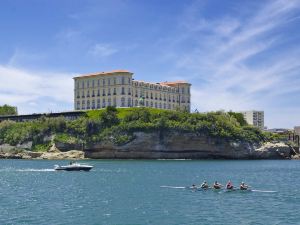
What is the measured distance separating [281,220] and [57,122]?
140213 mm

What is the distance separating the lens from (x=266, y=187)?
74.4 m

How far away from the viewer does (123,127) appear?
16538 cm

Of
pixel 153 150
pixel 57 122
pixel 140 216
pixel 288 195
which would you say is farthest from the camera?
pixel 57 122

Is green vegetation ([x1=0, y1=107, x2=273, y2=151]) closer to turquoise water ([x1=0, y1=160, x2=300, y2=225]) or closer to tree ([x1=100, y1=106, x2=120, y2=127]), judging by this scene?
tree ([x1=100, y1=106, x2=120, y2=127])

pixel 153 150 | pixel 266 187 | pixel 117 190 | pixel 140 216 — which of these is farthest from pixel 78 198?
pixel 153 150

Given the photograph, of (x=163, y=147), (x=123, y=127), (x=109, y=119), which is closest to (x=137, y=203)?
(x=163, y=147)

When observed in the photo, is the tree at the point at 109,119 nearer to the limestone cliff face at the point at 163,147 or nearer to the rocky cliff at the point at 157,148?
the rocky cliff at the point at 157,148

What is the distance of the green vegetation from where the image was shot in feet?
542

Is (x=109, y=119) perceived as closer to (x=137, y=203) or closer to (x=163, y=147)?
(x=163, y=147)

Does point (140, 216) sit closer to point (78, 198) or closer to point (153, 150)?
→ point (78, 198)

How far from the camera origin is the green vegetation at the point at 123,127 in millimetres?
165125

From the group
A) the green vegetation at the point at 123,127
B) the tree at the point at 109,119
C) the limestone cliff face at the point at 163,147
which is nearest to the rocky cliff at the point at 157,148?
the limestone cliff face at the point at 163,147

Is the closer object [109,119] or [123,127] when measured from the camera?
[123,127]

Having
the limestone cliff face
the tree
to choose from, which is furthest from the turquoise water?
the tree
